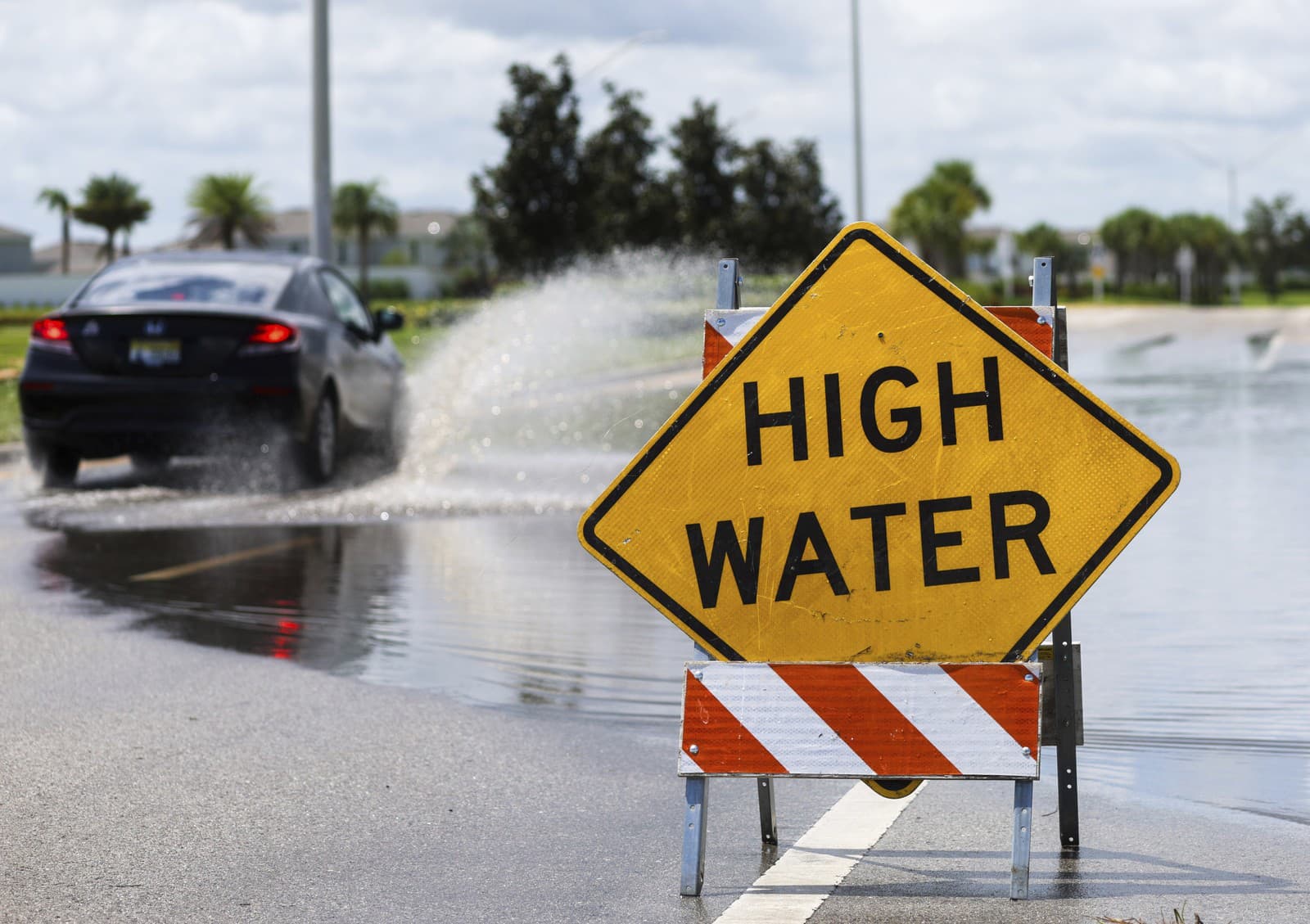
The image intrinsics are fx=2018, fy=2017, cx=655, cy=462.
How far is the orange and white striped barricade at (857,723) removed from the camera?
457 cm

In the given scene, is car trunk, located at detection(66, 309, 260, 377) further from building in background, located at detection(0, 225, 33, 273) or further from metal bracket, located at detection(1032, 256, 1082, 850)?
building in background, located at detection(0, 225, 33, 273)

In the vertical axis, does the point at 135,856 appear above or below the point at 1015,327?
below

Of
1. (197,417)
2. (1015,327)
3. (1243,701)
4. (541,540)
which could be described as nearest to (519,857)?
(1015,327)

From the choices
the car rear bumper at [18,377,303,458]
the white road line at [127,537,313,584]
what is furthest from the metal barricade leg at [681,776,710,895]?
the car rear bumper at [18,377,303,458]

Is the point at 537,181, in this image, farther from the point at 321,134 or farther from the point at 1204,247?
the point at 1204,247

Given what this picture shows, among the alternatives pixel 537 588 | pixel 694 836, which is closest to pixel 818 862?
pixel 694 836

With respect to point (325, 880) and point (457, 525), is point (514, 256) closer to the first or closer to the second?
point (457, 525)

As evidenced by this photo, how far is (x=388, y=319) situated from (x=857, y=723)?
10.1 meters

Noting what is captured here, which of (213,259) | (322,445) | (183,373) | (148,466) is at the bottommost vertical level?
(148,466)

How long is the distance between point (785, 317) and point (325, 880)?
1708 mm

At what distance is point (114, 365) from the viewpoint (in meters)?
12.5

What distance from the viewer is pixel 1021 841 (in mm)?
4484

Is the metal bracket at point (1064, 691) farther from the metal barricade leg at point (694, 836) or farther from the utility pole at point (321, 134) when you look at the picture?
the utility pole at point (321, 134)

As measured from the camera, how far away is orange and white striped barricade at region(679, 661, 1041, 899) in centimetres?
457
